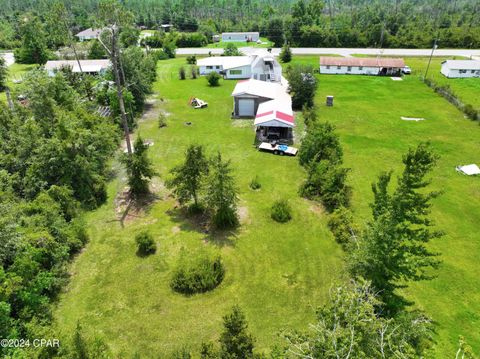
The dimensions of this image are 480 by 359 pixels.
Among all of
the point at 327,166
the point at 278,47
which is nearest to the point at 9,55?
the point at 278,47

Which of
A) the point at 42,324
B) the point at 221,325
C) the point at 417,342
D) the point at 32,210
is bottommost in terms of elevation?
the point at 221,325

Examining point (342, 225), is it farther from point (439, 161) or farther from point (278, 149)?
point (439, 161)

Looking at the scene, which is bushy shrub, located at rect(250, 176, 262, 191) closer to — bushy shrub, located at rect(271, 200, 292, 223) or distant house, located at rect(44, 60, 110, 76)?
bushy shrub, located at rect(271, 200, 292, 223)

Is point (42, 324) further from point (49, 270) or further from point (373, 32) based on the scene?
point (373, 32)

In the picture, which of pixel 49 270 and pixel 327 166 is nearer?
pixel 49 270

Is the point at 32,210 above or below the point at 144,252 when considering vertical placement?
above

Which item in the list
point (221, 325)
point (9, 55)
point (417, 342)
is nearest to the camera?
point (417, 342)

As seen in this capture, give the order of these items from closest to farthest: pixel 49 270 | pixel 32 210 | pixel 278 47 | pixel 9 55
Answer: pixel 49 270, pixel 32 210, pixel 9 55, pixel 278 47

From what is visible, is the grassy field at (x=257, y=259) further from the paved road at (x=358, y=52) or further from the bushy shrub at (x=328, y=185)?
the paved road at (x=358, y=52)

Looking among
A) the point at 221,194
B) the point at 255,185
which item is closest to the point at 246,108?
the point at 255,185
